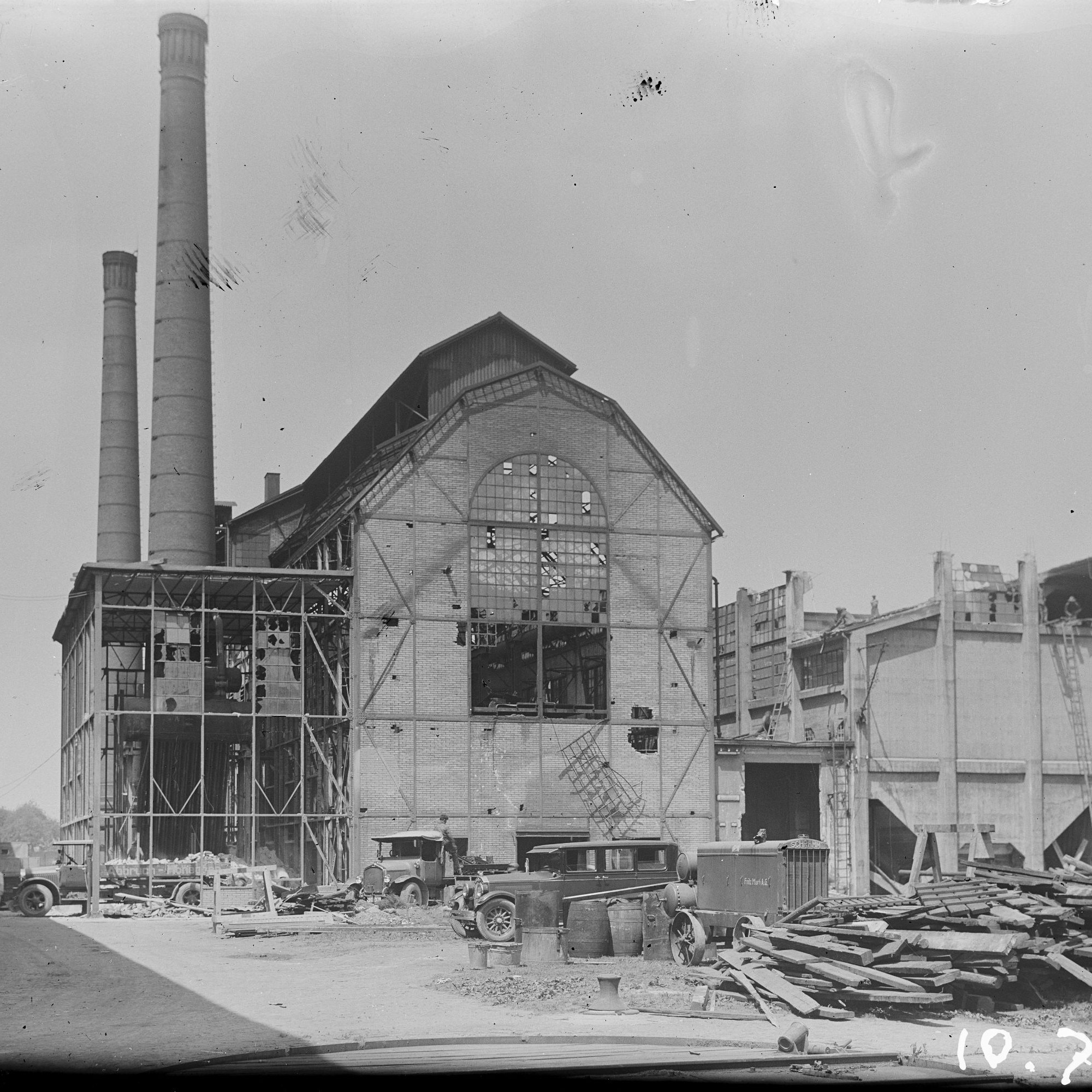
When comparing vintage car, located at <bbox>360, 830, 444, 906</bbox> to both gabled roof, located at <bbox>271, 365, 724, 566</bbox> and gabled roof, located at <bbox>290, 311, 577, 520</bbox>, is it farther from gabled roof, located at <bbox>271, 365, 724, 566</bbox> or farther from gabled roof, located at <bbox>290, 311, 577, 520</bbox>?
gabled roof, located at <bbox>290, 311, 577, 520</bbox>

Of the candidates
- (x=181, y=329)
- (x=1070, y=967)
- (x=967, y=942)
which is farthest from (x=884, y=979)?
(x=181, y=329)

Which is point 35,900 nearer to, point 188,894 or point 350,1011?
point 188,894

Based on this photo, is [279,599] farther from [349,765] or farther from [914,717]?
[914,717]

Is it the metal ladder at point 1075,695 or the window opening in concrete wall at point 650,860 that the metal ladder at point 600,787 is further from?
the window opening in concrete wall at point 650,860

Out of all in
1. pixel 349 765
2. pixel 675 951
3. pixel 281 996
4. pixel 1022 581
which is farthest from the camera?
pixel 1022 581

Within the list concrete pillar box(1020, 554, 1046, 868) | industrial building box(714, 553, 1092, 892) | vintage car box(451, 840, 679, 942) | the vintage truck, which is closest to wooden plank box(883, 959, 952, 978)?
the vintage truck

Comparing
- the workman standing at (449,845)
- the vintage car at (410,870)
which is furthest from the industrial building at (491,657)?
the vintage car at (410,870)

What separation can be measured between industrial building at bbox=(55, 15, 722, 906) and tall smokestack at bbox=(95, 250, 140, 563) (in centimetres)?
313

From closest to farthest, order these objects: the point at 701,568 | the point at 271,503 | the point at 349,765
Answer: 1. the point at 349,765
2. the point at 701,568
3. the point at 271,503

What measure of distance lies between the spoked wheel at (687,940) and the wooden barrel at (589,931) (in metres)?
1.41

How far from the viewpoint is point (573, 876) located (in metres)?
26.5

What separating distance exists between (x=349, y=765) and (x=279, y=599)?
23.5 feet

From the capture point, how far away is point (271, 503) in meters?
58.3

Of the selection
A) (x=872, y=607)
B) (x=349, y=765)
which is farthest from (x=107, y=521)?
(x=872, y=607)
